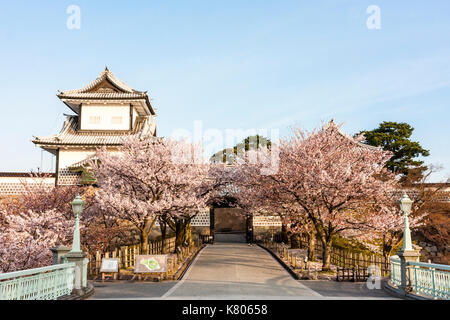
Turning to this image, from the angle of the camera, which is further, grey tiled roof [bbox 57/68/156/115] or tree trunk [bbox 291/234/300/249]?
grey tiled roof [bbox 57/68/156/115]

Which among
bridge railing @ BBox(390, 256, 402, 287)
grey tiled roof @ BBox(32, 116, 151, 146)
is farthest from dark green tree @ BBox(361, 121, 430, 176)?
bridge railing @ BBox(390, 256, 402, 287)

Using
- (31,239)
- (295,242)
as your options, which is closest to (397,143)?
(295,242)

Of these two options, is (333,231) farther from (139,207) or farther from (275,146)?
(139,207)

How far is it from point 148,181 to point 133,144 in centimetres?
268

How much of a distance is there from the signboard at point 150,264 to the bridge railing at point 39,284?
4582 millimetres

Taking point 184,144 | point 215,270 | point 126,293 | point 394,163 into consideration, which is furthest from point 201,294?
point 394,163

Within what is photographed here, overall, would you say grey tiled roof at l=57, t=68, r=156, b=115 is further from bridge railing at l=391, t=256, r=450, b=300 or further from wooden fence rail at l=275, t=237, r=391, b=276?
bridge railing at l=391, t=256, r=450, b=300

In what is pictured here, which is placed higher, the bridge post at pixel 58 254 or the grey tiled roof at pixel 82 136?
the grey tiled roof at pixel 82 136

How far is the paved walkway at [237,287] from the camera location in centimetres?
1356

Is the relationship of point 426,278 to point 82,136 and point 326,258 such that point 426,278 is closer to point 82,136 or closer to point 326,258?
point 326,258

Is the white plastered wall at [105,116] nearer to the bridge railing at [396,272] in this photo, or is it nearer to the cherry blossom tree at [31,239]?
the cherry blossom tree at [31,239]

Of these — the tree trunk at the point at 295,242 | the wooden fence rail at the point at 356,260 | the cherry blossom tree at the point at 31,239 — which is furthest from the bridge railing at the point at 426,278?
the tree trunk at the point at 295,242

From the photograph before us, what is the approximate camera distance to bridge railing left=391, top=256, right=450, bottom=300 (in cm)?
1167

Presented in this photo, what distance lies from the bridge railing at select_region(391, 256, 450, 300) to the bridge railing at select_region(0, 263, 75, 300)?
37.3 feet
